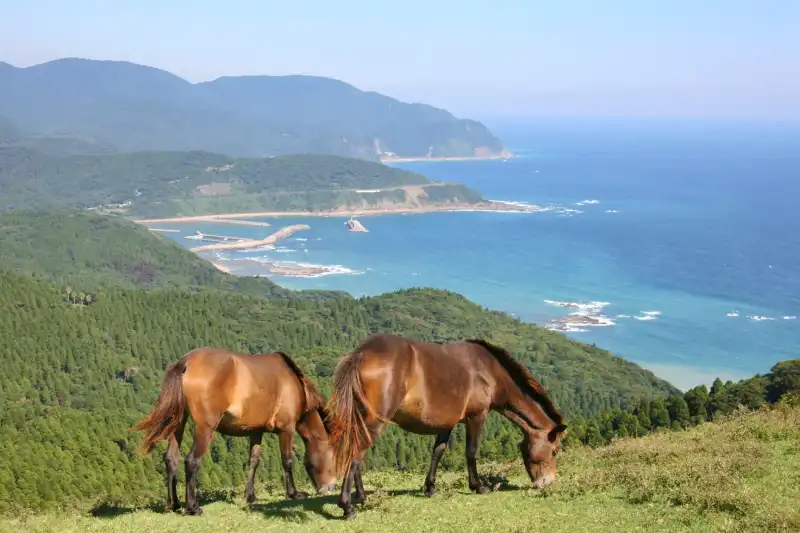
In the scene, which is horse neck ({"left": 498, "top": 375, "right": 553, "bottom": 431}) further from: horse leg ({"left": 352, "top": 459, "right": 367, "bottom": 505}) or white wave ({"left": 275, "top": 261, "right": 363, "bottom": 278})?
white wave ({"left": 275, "top": 261, "right": 363, "bottom": 278})

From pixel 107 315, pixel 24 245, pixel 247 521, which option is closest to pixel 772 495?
pixel 247 521

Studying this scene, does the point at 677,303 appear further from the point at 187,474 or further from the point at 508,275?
the point at 187,474

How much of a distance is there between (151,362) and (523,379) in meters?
62.5

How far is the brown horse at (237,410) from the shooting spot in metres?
12.6

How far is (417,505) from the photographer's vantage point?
39.5ft

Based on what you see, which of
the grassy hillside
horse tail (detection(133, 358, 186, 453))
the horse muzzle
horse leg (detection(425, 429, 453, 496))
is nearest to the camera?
horse tail (detection(133, 358, 186, 453))

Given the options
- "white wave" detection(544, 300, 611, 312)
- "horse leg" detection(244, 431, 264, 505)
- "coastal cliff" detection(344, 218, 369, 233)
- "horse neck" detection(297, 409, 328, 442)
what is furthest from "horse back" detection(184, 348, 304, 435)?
"coastal cliff" detection(344, 218, 369, 233)

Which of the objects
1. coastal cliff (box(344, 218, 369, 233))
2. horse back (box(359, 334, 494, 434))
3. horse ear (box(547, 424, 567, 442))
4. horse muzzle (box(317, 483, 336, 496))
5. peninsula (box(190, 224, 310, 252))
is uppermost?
horse back (box(359, 334, 494, 434))

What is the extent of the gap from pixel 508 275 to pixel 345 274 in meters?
26.7

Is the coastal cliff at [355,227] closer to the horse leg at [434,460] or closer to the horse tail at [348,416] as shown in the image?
the horse leg at [434,460]

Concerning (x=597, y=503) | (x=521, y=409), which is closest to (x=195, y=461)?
(x=521, y=409)

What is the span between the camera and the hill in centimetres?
3488

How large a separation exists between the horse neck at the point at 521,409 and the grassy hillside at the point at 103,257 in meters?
102

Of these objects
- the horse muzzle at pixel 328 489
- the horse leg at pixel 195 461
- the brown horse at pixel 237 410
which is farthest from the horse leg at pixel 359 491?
the horse leg at pixel 195 461
